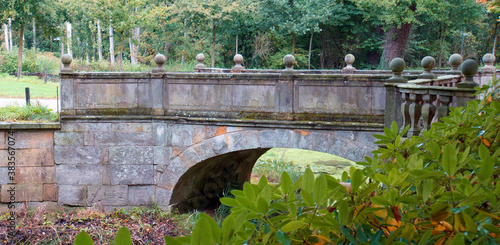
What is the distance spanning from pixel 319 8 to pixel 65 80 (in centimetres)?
1902

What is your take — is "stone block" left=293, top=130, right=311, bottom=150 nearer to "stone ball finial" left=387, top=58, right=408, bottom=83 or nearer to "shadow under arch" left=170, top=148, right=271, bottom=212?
"shadow under arch" left=170, top=148, right=271, bottom=212

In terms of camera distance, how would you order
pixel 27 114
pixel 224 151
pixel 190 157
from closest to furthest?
1. pixel 224 151
2. pixel 190 157
3. pixel 27 114

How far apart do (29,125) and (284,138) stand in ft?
16.5

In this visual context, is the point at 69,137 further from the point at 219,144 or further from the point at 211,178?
the point at 211,178

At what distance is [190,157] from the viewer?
952 cm

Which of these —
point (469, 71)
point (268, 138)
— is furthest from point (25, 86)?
point (469, 71)

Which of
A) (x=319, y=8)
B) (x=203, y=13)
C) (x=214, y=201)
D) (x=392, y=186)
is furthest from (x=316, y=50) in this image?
(x=392, y=186)

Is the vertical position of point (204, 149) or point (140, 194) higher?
point (204, 149)

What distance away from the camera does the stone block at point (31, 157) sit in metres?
9.79

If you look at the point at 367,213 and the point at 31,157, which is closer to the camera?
the point at 367,213

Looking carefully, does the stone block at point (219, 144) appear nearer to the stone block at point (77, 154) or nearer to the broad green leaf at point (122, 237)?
the stone block at point (77, 154)

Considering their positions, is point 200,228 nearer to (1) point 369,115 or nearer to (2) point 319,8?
(1) point 369,115

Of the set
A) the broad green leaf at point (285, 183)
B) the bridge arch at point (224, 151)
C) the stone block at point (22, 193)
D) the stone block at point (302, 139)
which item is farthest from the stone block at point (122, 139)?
the broad green leaf at point (285, 183)

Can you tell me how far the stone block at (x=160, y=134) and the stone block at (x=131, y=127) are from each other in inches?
5.1
